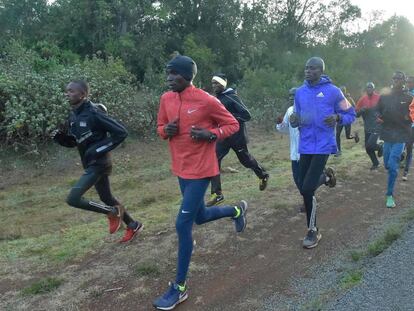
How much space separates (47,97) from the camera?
12188 millimetres

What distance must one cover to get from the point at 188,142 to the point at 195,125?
6.4 inches

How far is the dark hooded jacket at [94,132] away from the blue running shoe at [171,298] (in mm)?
1905

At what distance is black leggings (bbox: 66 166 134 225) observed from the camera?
5.46 m

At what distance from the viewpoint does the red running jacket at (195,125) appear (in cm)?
423

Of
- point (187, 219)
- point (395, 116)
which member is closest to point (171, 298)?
point (187, 219)

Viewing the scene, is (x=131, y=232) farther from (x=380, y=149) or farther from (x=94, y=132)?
(x=380, y=149)

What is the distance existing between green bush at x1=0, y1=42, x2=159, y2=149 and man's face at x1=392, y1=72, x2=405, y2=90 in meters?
7.92

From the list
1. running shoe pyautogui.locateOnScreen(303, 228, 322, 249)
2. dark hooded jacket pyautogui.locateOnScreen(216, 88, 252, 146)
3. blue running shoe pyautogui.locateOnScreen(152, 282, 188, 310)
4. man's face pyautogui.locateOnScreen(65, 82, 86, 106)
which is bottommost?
running shoe pyautogui.locateOnScreen(303, 228, 322, 249)

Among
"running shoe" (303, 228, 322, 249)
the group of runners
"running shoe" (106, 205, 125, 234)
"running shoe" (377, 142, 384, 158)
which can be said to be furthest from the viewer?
"running shoe" (377, 142, 384, 158)

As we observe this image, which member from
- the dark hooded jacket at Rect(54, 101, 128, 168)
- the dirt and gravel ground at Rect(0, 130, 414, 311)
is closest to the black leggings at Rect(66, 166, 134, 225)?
the dark hooded jacket at Rect(54, 101, 128, 168)

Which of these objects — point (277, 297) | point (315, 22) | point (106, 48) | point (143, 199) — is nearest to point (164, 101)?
point (277, 297)

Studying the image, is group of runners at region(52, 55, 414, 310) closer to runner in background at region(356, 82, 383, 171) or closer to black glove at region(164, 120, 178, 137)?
black glove at region(164, 120, 178, 137)

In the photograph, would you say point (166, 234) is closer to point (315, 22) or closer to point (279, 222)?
point (279, 222)

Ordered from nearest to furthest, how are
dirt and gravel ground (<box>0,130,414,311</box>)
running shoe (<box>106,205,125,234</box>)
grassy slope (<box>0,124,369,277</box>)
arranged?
dirt and gravel ground (<box>0,130,414,311</box>)
running shoe (<box>106,205,125,234</box>)
grassy slope (<box>0,124,369,277</box>)
